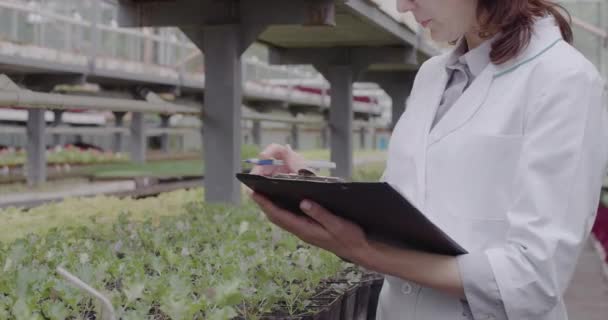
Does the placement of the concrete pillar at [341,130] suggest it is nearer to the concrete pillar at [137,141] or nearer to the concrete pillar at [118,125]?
the concrete pillar at [137,141]

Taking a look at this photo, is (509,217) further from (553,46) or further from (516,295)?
(553,46)

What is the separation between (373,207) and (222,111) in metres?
3.62

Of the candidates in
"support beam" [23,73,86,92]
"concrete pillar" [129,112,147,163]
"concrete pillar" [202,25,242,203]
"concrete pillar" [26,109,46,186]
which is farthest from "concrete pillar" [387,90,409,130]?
"concrete pillar" [202,25,242,203]

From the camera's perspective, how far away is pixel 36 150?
23.3 ft

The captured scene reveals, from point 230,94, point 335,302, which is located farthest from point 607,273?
point 335,302

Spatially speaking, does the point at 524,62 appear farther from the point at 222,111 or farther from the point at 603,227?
the point at 603,227

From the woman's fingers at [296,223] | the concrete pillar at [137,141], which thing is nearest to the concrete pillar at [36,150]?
the concrete pillar at [137,141]

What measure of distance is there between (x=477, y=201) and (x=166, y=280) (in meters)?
0.85

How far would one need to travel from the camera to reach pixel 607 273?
6.49 meters

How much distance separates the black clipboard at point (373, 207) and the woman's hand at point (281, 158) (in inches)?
9.2

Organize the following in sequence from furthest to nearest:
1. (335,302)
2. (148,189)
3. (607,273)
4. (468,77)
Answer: (148,189) < (607,273) < (335,302) < (468,77)

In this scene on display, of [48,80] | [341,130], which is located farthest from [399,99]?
[48,80]

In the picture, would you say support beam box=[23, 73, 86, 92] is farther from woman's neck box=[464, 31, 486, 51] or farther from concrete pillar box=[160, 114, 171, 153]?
woman's neck box=[464, 31, 486, 51]

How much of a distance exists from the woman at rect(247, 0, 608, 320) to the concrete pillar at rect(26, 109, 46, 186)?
5.87 m
